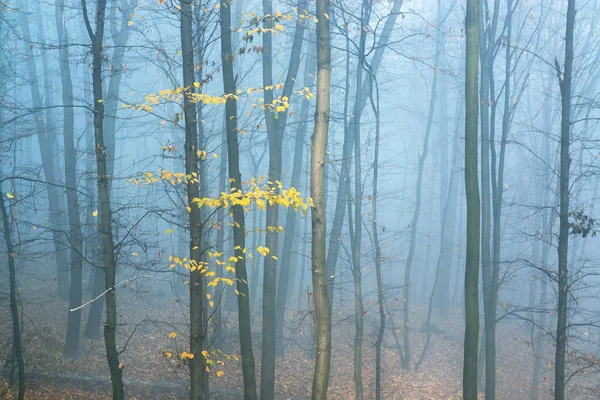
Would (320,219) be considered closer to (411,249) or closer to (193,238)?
(193,238)

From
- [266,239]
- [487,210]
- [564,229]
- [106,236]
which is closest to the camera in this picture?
[106,236]

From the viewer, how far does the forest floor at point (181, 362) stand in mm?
11695

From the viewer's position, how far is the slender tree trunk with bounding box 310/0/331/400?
24.4 ft

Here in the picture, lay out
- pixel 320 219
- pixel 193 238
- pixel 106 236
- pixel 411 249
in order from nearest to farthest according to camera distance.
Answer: pixel 193 238, pixel 320 219, pixel 106 236, pixel 411 249

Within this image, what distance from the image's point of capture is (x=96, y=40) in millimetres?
8180

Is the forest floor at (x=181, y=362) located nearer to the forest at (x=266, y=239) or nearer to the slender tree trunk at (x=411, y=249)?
the forest at (x=266, y=239)

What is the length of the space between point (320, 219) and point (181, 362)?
6.81m

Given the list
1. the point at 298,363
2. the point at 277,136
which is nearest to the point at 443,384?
the point at 298,363

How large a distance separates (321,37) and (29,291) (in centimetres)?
1481

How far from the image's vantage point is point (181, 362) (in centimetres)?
1230

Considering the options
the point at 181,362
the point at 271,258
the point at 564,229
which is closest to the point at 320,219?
the point at 271,258

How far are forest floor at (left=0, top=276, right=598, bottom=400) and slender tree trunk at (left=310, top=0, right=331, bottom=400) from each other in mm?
2000

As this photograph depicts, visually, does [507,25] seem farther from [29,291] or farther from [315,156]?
[29,291]

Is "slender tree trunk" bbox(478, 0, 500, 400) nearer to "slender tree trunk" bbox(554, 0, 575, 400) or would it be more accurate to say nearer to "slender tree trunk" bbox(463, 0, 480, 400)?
"slender tree trunk" bbox(554, 0, 575, 400)
